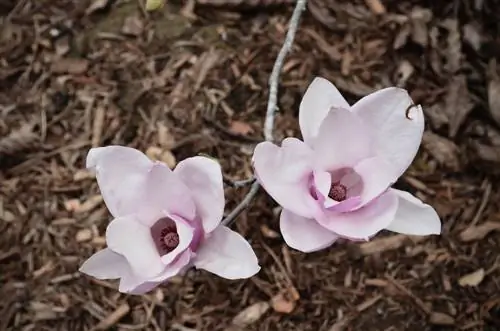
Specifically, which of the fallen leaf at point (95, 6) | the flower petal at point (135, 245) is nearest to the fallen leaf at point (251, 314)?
the flower petal at point (135, 245)

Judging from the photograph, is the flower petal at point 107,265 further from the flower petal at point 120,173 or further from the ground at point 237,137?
the ground at point 237,137

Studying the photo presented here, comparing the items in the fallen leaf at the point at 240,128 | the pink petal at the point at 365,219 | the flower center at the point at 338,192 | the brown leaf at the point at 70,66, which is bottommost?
the fallen leaf at the point at 240,128

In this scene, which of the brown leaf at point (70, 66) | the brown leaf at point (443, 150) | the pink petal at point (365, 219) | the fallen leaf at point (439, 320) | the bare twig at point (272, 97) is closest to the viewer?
the pink petal at point (365, 219)

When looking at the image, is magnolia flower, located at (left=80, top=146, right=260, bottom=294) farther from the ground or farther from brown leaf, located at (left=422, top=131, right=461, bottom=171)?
brown leaf, located at (left=422, top=131, right=461, bottom=171)

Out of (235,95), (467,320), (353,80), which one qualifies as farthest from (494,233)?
(235,95)

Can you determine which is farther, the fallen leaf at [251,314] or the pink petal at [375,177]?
the fallen leaf at [251,314]

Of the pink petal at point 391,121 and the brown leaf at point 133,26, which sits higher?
the pink petal at point 391,121

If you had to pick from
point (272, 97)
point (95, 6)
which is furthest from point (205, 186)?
point (95, 6)
